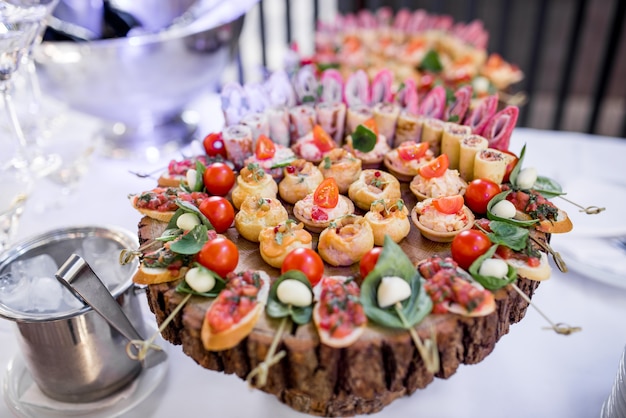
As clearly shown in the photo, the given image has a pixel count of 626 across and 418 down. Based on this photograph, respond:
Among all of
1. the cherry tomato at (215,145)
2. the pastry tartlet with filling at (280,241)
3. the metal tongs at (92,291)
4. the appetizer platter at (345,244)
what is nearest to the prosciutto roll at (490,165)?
the appetizer platter at (345,244)

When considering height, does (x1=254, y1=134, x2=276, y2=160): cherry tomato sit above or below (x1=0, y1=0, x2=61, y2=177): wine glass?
below

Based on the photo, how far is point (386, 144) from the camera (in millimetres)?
1837

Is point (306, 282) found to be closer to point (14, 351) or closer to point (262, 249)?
point (262, 249)

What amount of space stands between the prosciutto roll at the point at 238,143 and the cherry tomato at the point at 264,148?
0.05m

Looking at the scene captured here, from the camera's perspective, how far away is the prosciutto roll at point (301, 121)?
73.8 inches

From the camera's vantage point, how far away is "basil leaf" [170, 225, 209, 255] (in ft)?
4.31

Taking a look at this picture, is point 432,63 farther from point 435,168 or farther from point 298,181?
point 298,181

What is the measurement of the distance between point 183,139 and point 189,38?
21.4 inches

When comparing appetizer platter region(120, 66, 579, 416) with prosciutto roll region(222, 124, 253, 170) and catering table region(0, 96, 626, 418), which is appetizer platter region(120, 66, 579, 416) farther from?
catering table region(0, 96, 626, 418)

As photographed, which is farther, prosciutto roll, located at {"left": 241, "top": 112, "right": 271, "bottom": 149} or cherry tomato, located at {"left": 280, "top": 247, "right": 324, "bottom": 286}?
prosciutto roll, located at {"left": 241, "top": 112, "right": 271, "bottom": 149}

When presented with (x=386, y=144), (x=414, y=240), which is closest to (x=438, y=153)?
(x=386, y=144)

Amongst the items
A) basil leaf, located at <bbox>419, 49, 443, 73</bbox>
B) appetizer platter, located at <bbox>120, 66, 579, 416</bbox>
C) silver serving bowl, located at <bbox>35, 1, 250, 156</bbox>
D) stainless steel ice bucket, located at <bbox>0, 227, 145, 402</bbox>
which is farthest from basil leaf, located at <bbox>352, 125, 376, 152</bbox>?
basil leaf, located at <bbox>419, 49, 443, 73</bbox>

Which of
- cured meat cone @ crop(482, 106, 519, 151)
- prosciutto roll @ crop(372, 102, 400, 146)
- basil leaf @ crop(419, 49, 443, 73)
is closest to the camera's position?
cured meat cone @ crop(482, 106, 519, 151)

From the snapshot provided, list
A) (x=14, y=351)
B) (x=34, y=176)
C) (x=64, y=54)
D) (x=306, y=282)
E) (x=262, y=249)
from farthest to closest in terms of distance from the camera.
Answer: (x=64, y=54) < (x=34, y=176) < (x=14, y=351) < (x=262, y=249) < (x=306, y=282)
